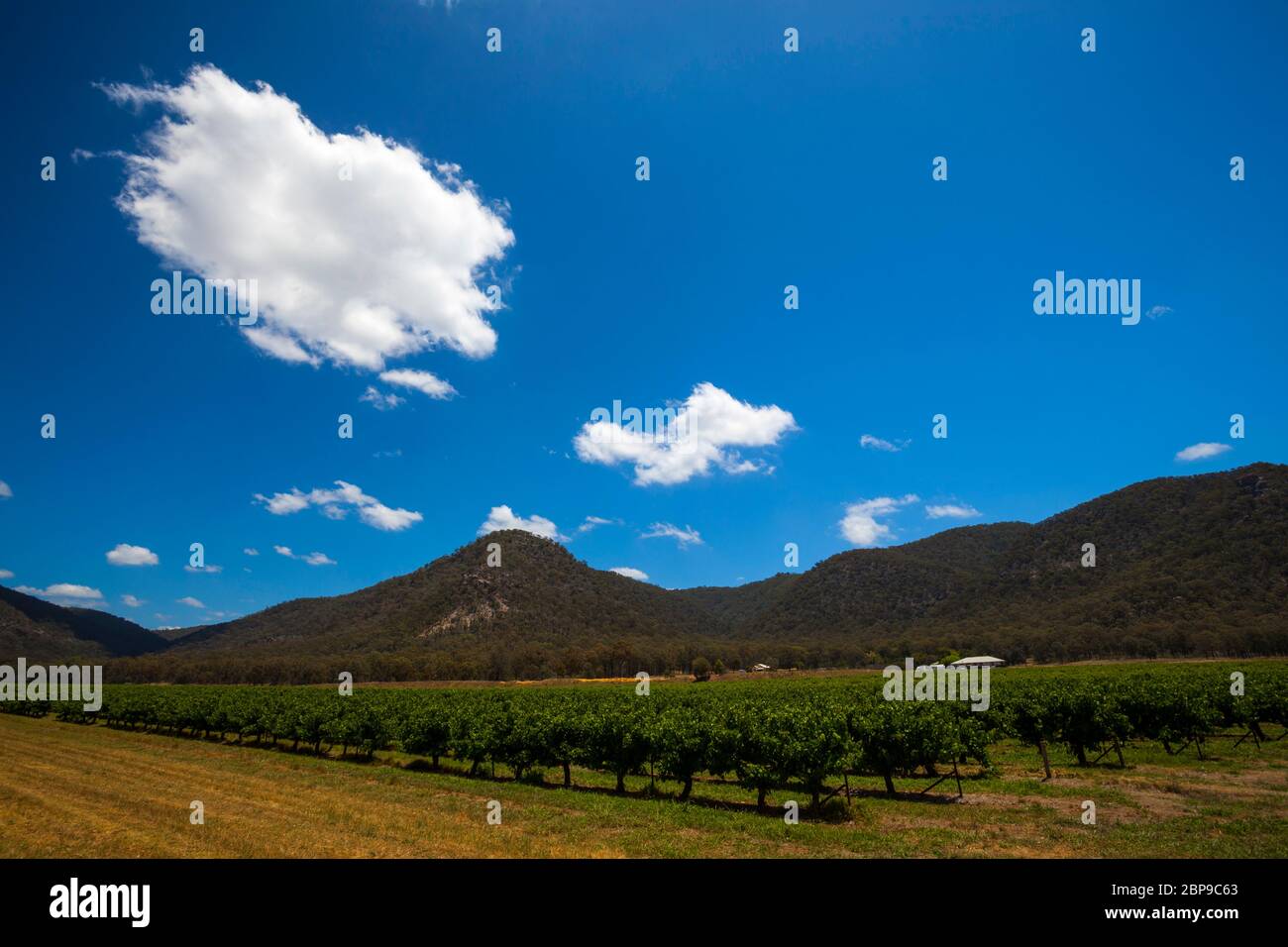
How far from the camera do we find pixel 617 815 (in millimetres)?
22453

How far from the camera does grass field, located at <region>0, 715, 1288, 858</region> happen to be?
17656 mm

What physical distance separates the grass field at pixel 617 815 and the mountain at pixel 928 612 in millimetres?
94881

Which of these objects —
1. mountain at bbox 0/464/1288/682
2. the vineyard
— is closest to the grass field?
the vineyard

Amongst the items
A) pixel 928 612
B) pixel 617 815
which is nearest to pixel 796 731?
pixel 617 815

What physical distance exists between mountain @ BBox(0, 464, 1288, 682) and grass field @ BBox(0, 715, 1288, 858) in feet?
311

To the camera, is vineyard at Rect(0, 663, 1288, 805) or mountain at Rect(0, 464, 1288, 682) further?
mountain at Rect(0, 464, 1288, 682)

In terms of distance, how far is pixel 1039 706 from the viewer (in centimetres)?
3111

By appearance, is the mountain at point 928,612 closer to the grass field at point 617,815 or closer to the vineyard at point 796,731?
the vineyard at point 796,731

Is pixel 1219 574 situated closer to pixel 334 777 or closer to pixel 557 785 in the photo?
pixel 557 785

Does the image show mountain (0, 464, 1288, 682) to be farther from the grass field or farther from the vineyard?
the grass field

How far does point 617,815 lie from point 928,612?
16999 centimetres

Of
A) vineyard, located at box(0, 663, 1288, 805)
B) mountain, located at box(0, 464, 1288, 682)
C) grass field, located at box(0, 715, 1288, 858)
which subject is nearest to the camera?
grass field, located at box(0, 715, 1288, 858)
